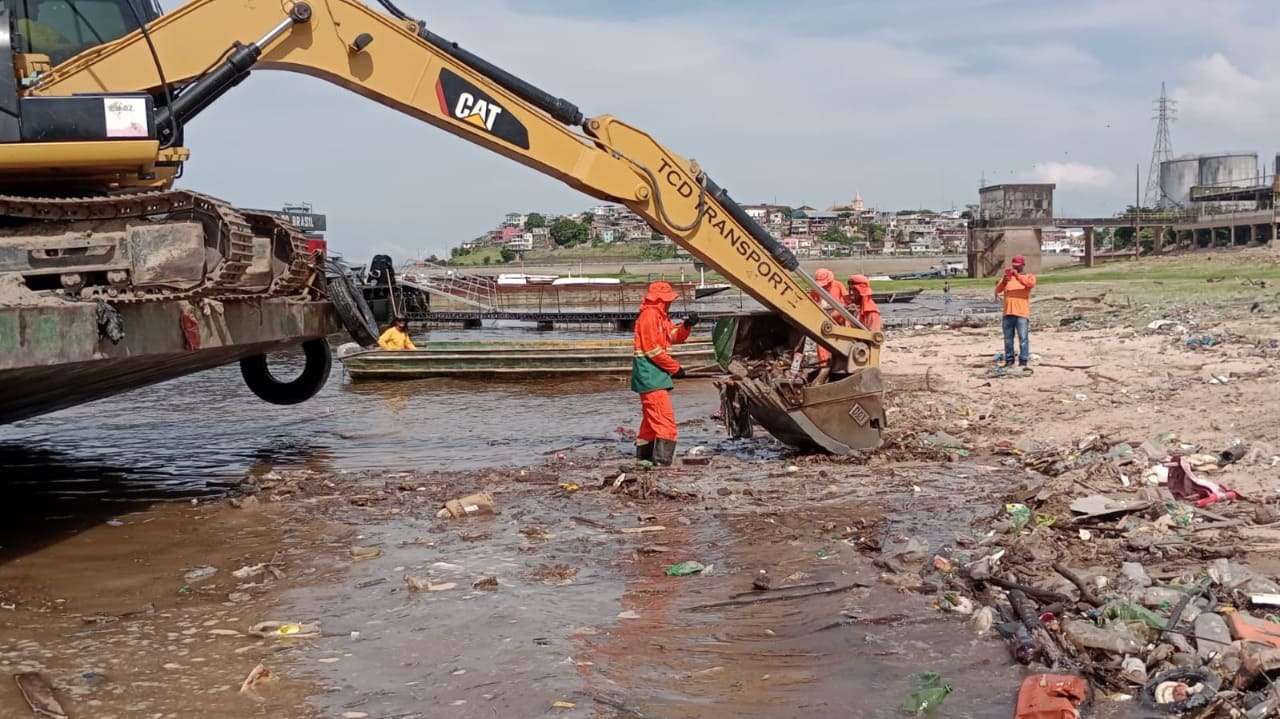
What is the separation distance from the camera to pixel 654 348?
30.0ft

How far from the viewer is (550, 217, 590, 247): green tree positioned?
409 ft

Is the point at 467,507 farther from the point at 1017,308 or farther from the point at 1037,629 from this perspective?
the point at 1017,308

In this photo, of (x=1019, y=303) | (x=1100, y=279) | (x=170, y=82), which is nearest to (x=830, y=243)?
(x=1100, y=279)

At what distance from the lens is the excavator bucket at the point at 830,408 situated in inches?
364

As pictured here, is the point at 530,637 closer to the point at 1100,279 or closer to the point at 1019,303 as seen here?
the point at 1019,303

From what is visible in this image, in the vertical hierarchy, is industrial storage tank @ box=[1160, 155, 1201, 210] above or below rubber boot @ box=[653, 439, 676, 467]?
above

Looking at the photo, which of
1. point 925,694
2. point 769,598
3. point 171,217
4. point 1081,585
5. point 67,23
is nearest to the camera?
point 925,694

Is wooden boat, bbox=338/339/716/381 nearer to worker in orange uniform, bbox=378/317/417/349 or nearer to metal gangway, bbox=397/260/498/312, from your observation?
worker in orange uniform, bbox=378/317/417/349

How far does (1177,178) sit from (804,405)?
86516 mm

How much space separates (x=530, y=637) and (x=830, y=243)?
11770 cm

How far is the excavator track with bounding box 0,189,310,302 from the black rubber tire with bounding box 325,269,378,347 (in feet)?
3.05

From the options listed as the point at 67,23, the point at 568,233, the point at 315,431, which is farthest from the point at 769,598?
the point at 568,233

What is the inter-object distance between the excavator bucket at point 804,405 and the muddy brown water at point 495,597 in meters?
0.43

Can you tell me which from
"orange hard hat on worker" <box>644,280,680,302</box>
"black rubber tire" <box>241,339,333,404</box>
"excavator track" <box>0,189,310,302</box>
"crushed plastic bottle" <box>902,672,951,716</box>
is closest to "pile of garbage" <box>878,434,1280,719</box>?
"crushed plastic bottle" <box>902,672,951,716</box>
